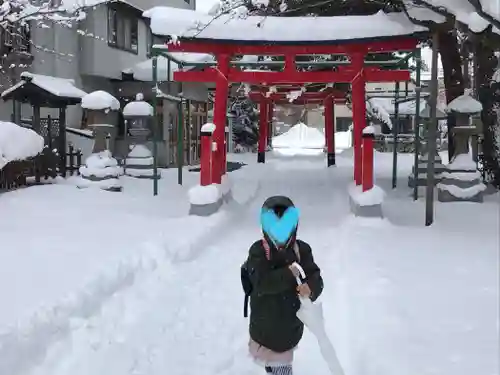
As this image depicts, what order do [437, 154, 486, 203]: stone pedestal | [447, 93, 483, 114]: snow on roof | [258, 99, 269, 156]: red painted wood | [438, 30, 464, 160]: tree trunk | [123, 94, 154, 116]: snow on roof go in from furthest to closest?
1. [258, 99, 269, 156]: red painted wood
2. [123, 94, 154, 116]: snow on roof
3. [438, 30, 464, 160]: tree trunk
4. [447, 93, 483, 114]: snow on roof
5. [437, 154, 486, 203]: stone pedestal

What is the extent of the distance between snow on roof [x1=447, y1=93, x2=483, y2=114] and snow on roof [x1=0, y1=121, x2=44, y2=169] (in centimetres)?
899

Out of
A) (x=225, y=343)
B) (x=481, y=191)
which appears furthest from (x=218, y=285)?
(x=481, y=191)

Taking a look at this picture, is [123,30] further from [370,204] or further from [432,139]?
[432,139]

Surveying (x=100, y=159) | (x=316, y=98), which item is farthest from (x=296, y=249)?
(x=316, y=98)

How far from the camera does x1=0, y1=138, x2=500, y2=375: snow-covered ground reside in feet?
14.7

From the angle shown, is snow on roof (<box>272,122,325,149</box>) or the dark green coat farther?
snow on roof (<box>272,122,325,149</box>)

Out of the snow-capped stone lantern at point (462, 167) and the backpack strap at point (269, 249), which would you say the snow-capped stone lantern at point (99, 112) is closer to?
the snow-capped stone lantern at point (462, 167)

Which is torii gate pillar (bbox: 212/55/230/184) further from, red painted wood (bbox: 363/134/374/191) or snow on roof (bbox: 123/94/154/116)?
snow on roof (bbox: 123/94/154/116)

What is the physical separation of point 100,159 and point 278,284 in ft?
37.8

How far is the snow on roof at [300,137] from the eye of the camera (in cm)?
5175

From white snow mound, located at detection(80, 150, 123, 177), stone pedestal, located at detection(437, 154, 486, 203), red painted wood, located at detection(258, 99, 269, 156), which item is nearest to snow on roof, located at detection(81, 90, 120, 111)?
white snow mound, located at detection(80, 150, 123, 177)

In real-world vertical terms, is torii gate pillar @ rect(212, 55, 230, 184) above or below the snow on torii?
below

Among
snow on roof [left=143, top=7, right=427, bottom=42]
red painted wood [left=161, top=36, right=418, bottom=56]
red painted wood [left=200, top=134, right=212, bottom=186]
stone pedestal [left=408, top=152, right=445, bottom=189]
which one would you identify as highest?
snow on roof [left=143, top=7, right=427, bottom=42]

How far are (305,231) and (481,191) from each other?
4.19 m
